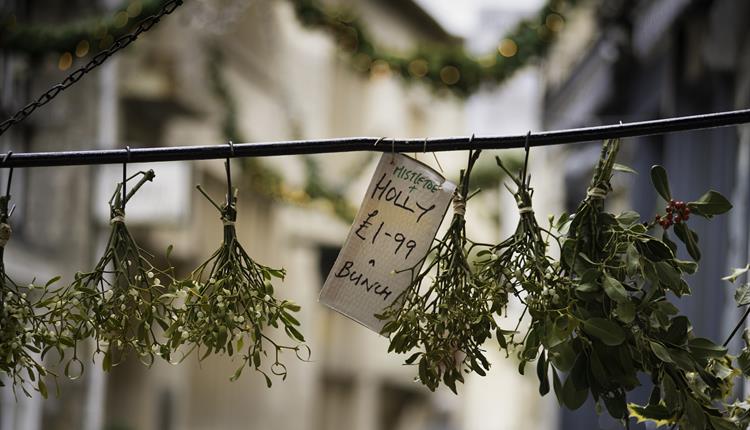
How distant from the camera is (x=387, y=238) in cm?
313

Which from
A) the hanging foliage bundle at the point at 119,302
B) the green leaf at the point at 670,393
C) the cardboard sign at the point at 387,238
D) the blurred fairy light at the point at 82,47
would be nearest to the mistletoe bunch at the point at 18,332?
the hanging foliage bundle at the point at 119,302

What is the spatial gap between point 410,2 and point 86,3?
50.9ft

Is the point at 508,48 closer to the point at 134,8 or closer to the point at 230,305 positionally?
the point at 134,8

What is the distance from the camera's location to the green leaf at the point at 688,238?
2980 millimetres

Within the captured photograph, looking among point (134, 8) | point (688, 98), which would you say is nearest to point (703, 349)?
point (688, 98)

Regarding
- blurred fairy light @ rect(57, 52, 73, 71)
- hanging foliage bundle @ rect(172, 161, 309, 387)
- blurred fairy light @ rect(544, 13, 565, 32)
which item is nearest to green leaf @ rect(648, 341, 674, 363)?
hanging foliage bundle @ rect(172, 161, 309, 387)

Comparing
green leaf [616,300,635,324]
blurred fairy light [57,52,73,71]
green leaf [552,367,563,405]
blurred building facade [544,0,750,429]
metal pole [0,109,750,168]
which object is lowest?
green leaf [552,367,563,405]

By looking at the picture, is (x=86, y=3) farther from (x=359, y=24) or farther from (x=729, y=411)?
(x=729, y=411)

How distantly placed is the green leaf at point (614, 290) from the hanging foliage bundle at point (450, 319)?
0.25 m

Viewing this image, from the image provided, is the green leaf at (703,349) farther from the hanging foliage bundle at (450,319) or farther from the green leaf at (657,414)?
the hanging foliage bundle at (450,319)

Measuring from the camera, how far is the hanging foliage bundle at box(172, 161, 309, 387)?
10.2 ft

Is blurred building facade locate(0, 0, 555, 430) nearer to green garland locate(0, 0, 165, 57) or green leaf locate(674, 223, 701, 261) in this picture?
green garland locate(0, 0, 165, 57)

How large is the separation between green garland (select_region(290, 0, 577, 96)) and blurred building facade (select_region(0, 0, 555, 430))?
18 cm

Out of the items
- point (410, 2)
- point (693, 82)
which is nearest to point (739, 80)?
point (693, 82)
